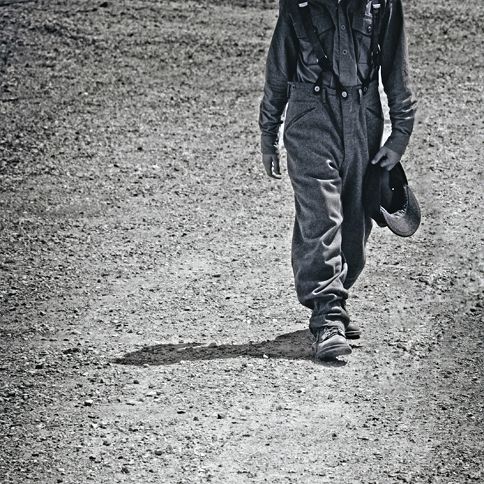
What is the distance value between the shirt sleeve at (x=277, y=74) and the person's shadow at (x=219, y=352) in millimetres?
1048

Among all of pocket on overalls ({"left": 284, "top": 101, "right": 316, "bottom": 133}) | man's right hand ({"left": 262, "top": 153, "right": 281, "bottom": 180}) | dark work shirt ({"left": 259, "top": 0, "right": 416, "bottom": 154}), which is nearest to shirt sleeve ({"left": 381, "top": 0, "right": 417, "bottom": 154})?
dark work shirt ({"left": 259, "top": 0, "right": 416, "bottom": 154})

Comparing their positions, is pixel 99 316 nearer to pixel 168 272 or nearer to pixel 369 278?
pixel 168 272

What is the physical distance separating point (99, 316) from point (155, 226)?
5.26ft

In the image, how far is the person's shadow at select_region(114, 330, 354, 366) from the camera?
265 inches

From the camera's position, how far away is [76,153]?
10438mm

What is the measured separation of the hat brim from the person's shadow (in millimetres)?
779

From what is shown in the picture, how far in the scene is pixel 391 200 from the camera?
269 inches

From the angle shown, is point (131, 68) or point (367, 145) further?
point (131, 68)

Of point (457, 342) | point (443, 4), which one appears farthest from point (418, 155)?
point (443, 4)

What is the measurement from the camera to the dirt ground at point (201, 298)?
576 centimetres

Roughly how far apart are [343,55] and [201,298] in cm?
186

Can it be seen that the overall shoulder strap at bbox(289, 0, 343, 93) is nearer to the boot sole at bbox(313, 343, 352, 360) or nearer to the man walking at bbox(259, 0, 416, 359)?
the man walking at bbox(259, 0, 416, 359)

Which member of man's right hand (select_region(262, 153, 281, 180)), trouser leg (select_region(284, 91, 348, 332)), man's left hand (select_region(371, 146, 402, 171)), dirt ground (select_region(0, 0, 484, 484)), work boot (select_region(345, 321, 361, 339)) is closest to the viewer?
dirt ground (select_region(0, 0, 484, 484))

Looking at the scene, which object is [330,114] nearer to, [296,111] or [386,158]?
[296,111]
